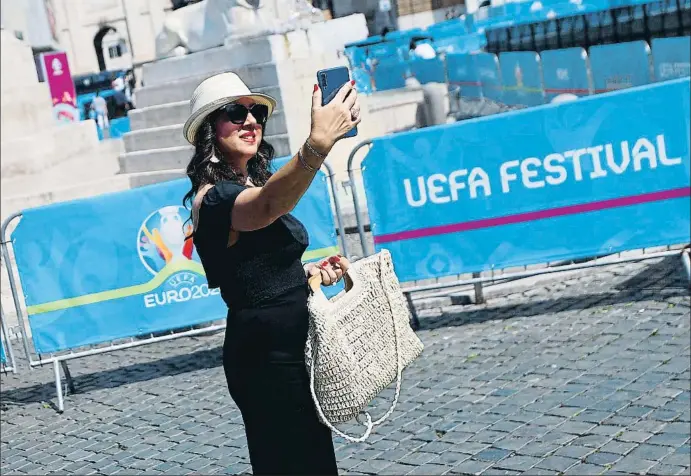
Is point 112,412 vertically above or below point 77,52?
below

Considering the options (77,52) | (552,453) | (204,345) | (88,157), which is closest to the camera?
(552,453)

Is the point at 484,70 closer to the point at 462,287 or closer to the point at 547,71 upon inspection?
the point at 547,71

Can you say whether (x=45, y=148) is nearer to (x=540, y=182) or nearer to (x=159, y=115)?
(x=159, y=115)

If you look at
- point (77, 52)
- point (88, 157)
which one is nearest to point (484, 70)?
point (88, 157)

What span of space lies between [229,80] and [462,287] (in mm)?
6326

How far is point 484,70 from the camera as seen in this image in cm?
2339

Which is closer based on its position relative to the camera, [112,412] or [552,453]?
[552,453]

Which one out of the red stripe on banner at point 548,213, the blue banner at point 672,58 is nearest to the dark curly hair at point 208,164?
the red stripe on banner at point 548,213

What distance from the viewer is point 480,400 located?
6.73 meters

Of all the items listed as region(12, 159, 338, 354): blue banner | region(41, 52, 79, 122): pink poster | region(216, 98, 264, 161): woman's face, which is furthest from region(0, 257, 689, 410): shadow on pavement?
region(41, 52, 79, 122): pink poster

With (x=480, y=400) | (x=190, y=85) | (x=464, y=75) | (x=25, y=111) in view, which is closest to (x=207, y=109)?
(x=480, y=400)

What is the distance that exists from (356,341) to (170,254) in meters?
5.20

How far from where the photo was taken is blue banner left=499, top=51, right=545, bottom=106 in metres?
20.0

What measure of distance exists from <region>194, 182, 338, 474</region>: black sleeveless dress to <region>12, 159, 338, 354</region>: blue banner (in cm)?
498
